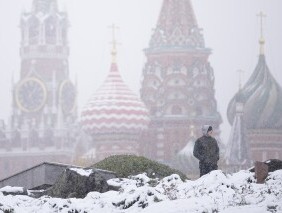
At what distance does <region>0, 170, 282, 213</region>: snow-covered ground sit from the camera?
14008 millimetres

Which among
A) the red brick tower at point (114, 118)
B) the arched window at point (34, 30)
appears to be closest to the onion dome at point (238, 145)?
the red brick tower at point (114, 118)

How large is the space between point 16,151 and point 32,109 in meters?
5.02

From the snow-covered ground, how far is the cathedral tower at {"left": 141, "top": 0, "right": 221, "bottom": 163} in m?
94.1

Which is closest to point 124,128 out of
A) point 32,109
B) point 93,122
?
point 93,122

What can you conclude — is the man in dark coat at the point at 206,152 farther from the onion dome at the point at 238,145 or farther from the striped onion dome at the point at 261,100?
the striped onion dome at the point at 261,100

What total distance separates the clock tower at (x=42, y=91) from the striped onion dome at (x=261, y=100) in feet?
85.1

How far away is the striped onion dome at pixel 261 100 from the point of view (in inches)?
4117

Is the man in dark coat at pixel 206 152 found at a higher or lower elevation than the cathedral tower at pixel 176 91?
lower

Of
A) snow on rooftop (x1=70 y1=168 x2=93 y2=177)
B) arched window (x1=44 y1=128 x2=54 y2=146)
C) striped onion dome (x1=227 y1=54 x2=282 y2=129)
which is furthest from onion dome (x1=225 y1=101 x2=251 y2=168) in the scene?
snow on rooftop (x1=70 y1=168 x2=93 y2=177)

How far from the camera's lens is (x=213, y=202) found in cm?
1433

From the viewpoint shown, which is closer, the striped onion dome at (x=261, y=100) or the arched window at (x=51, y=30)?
the striped onion dome at (x=261, y=100)

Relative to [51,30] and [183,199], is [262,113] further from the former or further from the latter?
[183,199]

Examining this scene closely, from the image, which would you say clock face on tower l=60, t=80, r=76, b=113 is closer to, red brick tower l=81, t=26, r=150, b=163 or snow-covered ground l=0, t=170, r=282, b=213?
red brick tower l=81, t=26, r=150, b=163

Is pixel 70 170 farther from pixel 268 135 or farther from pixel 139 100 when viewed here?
pixel 139 100
